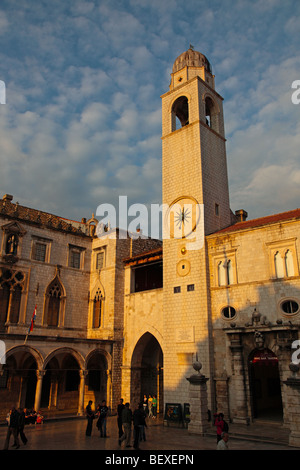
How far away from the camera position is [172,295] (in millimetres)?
23531

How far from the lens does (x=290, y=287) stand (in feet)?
62.4

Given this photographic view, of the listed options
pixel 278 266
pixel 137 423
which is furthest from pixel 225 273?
pixel 137 423

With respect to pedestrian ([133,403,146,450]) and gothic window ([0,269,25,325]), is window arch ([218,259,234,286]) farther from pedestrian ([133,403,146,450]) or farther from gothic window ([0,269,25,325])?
gothic window ([0,269,25,325])

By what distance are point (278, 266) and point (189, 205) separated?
720 centimetres

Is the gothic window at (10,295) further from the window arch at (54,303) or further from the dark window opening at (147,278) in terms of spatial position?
the dark window opening at (147,278)

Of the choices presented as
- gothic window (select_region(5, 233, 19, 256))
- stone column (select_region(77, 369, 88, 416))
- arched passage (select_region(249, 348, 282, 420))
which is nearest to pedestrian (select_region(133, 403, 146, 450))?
stone column (select_region(77, 369, 88, 416))

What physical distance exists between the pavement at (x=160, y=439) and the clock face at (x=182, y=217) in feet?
37.3

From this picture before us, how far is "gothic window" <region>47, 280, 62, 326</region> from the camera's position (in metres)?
27.4

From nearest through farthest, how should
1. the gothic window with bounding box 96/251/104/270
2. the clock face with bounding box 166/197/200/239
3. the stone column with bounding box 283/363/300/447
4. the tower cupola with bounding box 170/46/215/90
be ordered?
1. the stone column with bounding box 283/363/300/447
2. the clock face with bounding box 166/197/200/239
3. the tower cupola with bounding box 170/46/215/90
4. the gothic window with bounding box 96/251/104/270

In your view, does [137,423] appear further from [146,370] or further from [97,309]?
[97,309]

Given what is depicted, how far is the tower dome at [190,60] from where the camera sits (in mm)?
28737

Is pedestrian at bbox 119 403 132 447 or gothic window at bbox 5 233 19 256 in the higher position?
gothic window at bbox 5 233 19 256

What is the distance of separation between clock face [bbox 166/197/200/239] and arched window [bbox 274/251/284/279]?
5567 millimetres

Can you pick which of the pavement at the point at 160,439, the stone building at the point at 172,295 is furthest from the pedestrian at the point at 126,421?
the stone building at the point at 172,295
